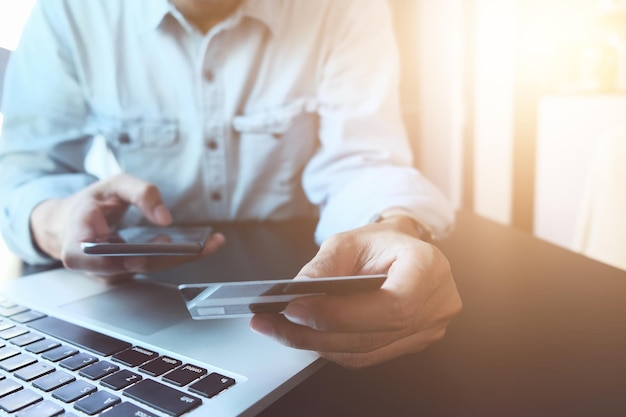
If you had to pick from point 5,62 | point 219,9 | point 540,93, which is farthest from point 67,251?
point 540,93

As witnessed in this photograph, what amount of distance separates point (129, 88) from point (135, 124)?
0.13ft

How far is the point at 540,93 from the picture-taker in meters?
0.84

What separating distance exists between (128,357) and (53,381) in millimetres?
35

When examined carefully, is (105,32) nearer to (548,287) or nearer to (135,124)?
(135,124)

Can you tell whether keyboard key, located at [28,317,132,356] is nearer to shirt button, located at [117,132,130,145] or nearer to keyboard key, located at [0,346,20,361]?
keyboard key, located at [0,346,20,361]

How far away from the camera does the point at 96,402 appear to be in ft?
0.66

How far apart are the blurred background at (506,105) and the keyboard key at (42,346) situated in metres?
0.24

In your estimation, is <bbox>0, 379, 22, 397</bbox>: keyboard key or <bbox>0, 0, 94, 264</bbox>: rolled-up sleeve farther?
<bbox>0, 0, 94, 264</bbox>: rolled-up sleeve

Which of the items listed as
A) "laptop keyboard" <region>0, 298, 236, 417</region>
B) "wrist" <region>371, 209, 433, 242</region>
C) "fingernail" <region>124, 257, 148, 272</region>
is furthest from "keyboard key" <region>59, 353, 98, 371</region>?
"wrist" <region>371, 209, 433, 242</region>

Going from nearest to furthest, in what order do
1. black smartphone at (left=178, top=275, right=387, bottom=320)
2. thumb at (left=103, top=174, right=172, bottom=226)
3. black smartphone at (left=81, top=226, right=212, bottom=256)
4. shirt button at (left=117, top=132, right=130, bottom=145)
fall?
1. black smartphone at (left=178, top=275, right=387, bottom=320)
2. black smartphone at (left=81, top=226, right=212, bottom=256)
3. thumb at (left=103, top=174, right=172, bottom=226)
4. shirt button at (left=117, top=132, right=130, bottom=145)

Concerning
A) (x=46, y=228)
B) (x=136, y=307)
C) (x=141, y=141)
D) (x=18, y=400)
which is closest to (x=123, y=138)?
(x=141, y=141)

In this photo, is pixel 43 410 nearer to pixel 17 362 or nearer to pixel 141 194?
pixel 17 362

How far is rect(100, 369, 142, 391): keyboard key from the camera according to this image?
0.21 meters

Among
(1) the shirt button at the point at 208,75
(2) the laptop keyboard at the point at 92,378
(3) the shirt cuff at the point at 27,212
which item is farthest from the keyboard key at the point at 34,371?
(1) the shirt button at the point at 208,75
